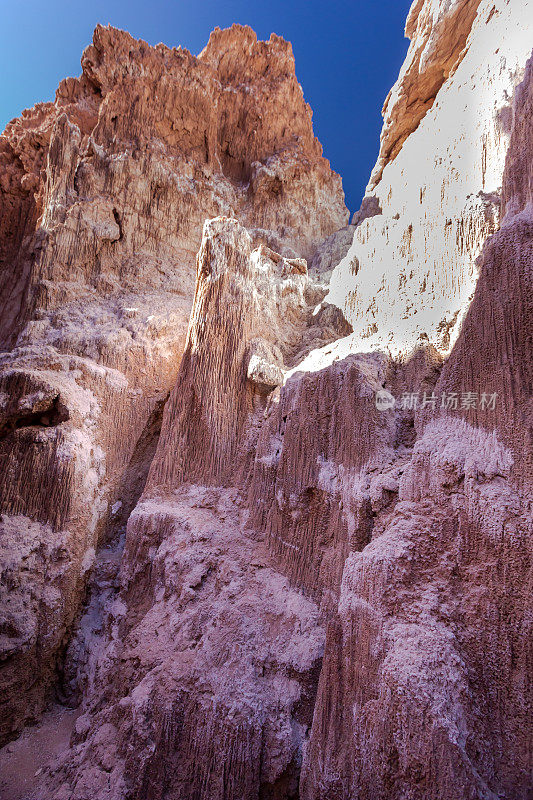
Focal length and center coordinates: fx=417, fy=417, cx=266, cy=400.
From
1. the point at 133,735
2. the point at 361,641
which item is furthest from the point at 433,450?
the point at 133,735

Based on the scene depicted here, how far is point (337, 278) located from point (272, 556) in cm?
669

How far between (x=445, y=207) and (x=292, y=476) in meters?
4.90

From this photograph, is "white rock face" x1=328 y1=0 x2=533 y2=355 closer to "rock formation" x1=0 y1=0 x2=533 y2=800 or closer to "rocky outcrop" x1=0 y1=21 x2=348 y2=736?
"rock formation" x1=0 y1=0 x2=533 y2=800

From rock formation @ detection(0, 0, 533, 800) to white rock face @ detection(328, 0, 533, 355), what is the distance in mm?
55

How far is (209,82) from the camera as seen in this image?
50.5 ft

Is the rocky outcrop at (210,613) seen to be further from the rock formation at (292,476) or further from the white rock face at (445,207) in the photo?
the white rock face at (445,207)

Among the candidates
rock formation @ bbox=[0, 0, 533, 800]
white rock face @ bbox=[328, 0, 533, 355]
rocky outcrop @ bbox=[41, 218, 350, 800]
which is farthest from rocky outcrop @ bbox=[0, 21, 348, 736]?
white rock face @ bbox=[328, 0, 533, 355]

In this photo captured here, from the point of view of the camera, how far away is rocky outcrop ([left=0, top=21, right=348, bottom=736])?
307 inches

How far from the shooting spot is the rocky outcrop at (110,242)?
7.81 meters

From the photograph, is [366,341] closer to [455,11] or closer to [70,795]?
[70,795]

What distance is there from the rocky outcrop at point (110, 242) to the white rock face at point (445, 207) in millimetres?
3654

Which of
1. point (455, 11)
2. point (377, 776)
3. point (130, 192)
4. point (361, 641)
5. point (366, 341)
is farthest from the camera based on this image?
point (130, 192)

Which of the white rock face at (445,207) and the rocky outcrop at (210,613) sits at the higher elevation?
the white rock face at (445,207)

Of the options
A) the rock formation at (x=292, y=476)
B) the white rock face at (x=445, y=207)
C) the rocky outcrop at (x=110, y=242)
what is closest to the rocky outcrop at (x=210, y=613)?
the rock formation at (x=292, y=476)
